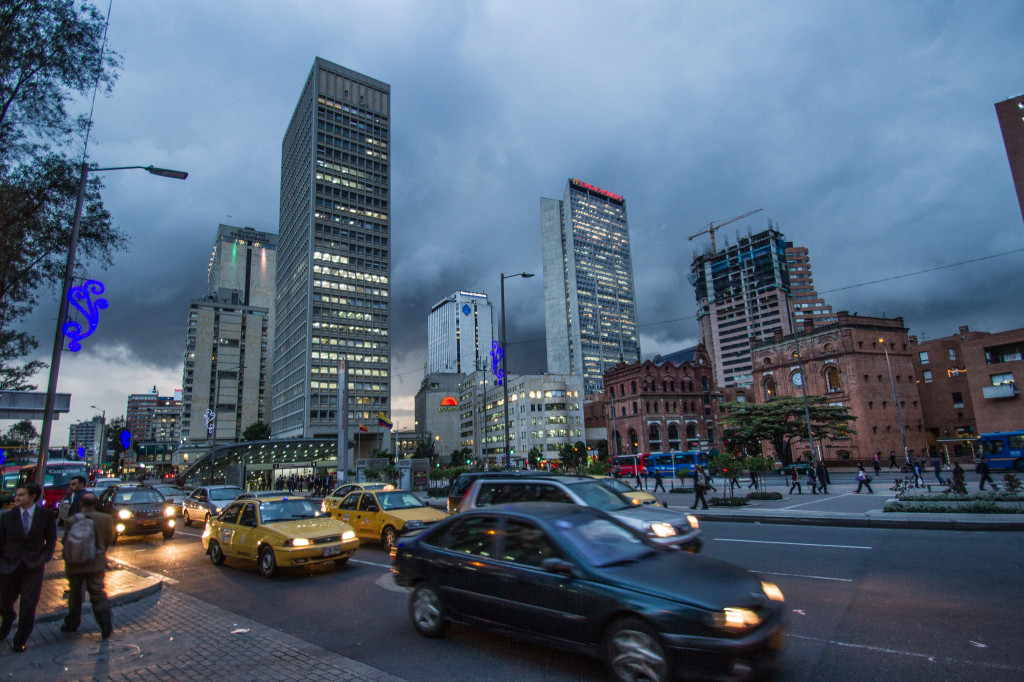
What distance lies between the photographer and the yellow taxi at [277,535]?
9.89 m

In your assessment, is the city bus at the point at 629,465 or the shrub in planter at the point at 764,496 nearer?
the shrub in planter at the point at 764,496

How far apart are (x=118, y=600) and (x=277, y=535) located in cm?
259

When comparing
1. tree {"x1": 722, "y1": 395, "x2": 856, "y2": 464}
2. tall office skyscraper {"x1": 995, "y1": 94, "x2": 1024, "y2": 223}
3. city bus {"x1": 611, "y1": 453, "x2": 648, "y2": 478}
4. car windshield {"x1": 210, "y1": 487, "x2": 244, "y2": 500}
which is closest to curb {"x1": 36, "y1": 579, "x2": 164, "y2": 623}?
car windshield {"x1": 210, "y1": 487, "x2": 244, "y2": 500}

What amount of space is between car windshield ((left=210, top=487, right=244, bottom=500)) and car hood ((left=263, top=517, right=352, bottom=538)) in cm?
951

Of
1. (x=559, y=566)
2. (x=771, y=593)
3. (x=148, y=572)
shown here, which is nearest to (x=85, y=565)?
(x=148, y=572)

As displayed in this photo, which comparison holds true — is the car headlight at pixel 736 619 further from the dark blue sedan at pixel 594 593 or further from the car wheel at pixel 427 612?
the car wheel at pixel 427 612

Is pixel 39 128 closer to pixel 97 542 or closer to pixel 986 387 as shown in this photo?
pixel 97 542

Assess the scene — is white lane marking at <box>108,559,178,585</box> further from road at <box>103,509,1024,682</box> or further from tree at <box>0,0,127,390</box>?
tree at <box>0,0,127,390</box>

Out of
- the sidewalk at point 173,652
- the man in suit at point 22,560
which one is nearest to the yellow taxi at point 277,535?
the sidewalk at point 173,652

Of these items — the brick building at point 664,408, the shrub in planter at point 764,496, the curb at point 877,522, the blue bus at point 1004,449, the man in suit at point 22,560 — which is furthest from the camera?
the brick building at point 664,408

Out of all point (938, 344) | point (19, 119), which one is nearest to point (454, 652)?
point (19, 119)

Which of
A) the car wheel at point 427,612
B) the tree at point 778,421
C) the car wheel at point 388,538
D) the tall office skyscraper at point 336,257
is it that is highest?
the tall office skyscraper at point 336,257

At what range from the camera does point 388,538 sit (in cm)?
1234

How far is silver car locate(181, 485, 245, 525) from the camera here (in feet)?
59.8
